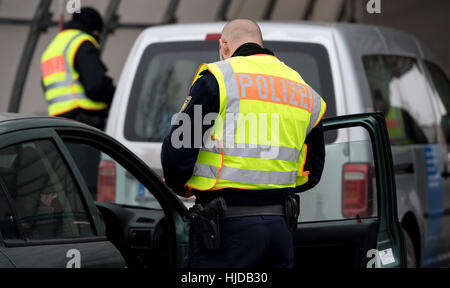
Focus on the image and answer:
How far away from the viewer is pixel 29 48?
1186 centimetres

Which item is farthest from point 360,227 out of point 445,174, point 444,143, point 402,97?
point 444,143

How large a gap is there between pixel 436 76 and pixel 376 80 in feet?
4.78

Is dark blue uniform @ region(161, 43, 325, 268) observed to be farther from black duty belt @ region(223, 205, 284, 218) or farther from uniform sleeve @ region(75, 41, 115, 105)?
uniform sleeve @ region(75, 41, 115, 105)

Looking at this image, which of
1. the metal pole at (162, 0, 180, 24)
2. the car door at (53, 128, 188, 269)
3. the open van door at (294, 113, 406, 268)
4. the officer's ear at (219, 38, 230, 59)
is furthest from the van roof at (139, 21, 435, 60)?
the metal pole at (162, 0, 180, 24)

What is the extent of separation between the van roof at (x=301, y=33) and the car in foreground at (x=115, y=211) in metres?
0.79

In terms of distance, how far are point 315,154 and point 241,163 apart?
472 millimetres

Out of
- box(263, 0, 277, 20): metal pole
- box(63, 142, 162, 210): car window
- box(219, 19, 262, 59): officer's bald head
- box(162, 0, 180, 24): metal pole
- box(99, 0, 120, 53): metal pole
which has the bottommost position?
box(63, 142, 162, 210): car window

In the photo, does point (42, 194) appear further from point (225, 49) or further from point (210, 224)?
point (225, 49)

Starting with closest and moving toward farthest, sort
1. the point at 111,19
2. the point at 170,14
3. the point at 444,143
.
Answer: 1. the point at 444,143
2. the point at 111,19
3. the point at 170,14

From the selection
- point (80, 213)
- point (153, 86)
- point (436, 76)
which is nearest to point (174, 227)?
point (80, 213)

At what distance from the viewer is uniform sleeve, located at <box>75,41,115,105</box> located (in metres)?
7.43

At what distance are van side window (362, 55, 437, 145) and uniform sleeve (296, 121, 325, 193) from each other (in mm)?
1741

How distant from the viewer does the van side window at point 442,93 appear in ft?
22.7

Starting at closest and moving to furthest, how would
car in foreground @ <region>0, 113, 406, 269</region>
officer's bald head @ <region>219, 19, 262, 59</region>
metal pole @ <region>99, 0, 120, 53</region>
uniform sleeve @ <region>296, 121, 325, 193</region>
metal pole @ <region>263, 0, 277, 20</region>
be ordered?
1. car in foreground @ <region>0, 113, 406, 269</region>
2. officer's bald head @ <region>219, 19, 262, 59</region>
3. uniform sleeve @ <region>296, 121, 325, 193</region>
4. metal pole @ <region>99, 0, 120, 53</region>
5. metal pole @ <region>263, 0, 277, 20</region>
